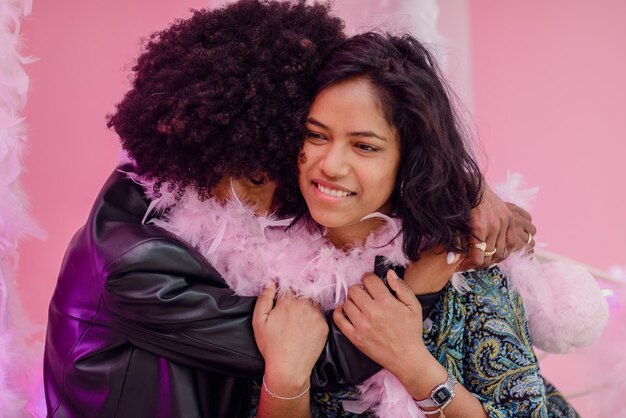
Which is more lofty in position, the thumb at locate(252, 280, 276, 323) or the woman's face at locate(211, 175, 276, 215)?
the woman's face at locate(211, 175, 276, 215)

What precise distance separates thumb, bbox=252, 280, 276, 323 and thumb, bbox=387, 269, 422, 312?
0.28 metres

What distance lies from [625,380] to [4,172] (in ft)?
5.89

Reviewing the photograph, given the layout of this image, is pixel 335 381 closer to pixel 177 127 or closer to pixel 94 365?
pixel 94 365

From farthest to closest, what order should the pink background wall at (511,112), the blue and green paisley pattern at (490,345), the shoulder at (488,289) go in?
1. the pink background wall at (511,112)
2. the shoulder at (488,289)
3. the blue and green paisley pattern at (490,345)

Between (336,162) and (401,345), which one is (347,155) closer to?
(336,162)

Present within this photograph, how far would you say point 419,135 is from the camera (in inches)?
61.1

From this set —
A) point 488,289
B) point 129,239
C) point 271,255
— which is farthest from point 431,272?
point 129,239

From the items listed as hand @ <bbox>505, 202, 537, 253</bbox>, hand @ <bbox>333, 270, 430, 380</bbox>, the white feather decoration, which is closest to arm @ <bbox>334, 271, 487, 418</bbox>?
hand @ <bbox>333, 270, 430, 380</bbox>

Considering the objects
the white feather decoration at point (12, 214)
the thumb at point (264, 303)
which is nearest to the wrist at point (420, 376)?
the thumb at point (264, 303)

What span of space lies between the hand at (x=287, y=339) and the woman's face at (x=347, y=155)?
0.72 ft

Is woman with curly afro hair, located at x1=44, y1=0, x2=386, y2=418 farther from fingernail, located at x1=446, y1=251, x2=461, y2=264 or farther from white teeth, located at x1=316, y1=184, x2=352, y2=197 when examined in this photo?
fingernail, located at x1=446, y1=251, x2=461, y2=264

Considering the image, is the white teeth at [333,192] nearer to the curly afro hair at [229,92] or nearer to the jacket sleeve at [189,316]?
the curly afro hair at [229,92]

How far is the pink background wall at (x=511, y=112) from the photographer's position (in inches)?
113

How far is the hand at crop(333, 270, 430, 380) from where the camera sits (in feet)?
5.08
